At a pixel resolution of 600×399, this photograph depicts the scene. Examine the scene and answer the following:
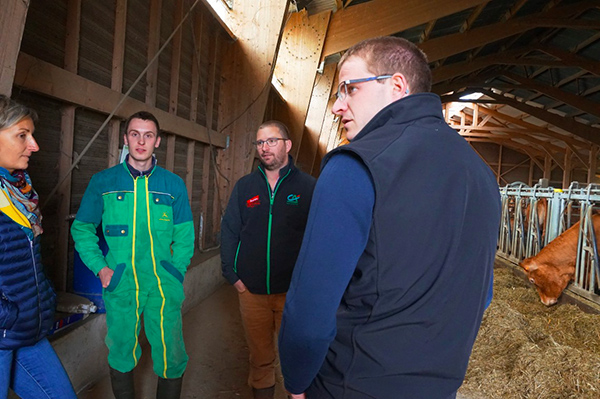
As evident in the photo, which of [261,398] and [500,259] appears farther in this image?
[500,259]

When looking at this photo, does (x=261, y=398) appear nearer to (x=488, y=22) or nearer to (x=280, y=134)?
(x=280, y=134)

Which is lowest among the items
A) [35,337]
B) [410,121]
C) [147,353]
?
[147,353]

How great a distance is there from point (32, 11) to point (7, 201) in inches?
63.2

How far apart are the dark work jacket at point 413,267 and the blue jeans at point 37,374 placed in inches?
54.3

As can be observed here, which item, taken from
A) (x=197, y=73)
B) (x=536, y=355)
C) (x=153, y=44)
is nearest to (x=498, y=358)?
(x=536, y=355)

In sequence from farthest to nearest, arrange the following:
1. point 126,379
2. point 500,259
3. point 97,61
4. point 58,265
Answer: point 500,259 → point 97,61 → point 58,265 → point 126,379

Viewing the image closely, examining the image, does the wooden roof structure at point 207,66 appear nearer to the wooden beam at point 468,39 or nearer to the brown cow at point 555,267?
the wooden beam at point 468,39

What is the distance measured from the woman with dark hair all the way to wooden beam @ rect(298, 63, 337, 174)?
920 cm

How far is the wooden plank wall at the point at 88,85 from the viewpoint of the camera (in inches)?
108

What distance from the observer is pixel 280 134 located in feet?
9.59

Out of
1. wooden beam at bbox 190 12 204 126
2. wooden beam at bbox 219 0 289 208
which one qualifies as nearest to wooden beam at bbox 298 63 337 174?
wooden beam at bbox 219 0 289 208

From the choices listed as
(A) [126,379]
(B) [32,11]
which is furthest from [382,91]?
(B) [32,11]

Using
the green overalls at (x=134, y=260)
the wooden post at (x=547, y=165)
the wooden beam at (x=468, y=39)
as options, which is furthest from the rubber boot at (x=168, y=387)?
the wooden post at (x=547, y=165)

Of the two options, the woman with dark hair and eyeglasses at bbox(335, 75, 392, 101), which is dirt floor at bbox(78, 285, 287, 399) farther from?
eyeglasses at bbox(335, 75, 392, 101)
